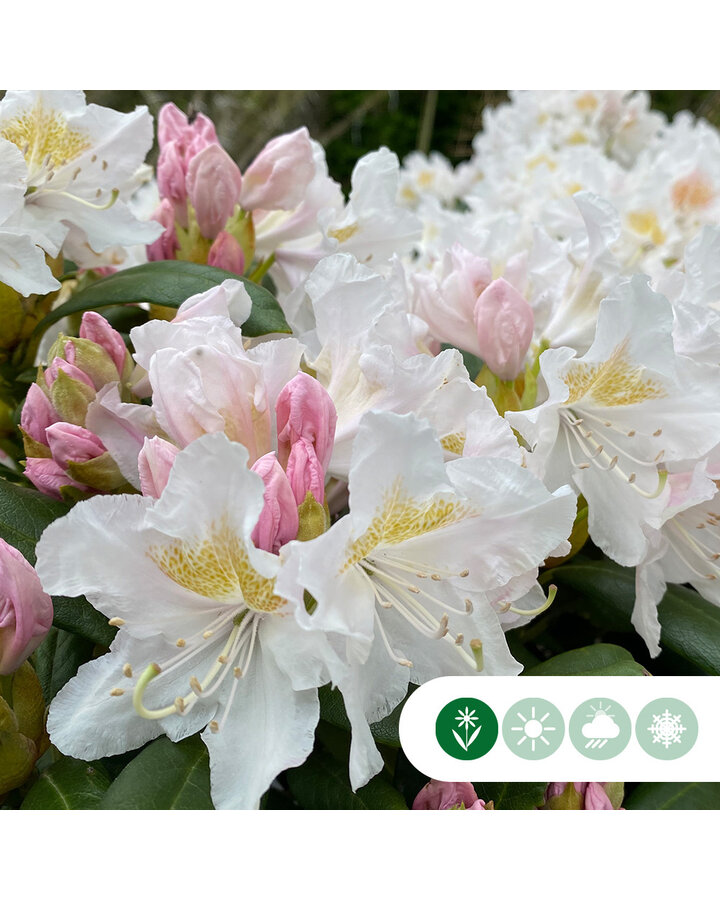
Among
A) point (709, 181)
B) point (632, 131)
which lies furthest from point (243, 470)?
point (632, 131)

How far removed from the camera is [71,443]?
57 centimetres

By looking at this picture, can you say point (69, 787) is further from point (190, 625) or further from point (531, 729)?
point (531, 729)

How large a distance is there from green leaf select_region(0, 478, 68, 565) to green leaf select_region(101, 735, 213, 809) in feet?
0.51

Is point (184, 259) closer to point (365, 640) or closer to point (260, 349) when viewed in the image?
point (260, 349)

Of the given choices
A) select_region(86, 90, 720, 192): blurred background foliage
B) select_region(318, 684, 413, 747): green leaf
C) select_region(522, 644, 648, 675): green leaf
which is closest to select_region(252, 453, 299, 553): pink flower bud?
select_region(318, 684, 413, 747): green leaf

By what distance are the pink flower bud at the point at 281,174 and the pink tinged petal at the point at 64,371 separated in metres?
0.27

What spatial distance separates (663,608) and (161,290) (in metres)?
0.45

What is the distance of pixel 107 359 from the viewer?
23.8 inches

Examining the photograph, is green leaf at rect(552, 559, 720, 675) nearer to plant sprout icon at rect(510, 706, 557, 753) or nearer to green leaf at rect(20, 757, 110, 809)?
plant sprout icon at rect(510, 706, 557, 753)

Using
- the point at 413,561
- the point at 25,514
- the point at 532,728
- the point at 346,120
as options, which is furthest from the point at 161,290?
the point at 346,120

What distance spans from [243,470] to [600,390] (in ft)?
0.97

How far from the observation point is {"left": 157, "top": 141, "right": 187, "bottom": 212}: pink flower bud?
2.57 feet

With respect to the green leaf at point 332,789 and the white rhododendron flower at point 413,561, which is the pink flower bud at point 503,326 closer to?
the white rhododendron flower at point 413,561

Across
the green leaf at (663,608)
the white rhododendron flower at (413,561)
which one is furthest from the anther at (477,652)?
the green leaf at (663,608)
